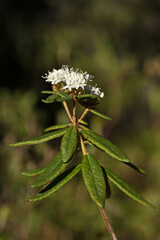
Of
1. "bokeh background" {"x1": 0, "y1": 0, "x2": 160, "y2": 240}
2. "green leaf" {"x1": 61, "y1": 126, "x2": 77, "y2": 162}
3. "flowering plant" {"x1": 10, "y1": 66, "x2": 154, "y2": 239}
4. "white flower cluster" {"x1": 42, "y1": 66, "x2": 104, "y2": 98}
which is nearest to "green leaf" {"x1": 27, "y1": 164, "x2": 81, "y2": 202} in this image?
"flowering plant" {"x1": 10, "y1": 66, "x2": 154, "y2": 239}

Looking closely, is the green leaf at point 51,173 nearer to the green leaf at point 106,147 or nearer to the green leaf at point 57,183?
the green leaf at point 57,183

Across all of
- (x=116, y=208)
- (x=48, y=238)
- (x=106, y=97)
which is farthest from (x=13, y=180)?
(x=106, y=97)

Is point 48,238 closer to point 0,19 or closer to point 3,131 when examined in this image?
point 3,131

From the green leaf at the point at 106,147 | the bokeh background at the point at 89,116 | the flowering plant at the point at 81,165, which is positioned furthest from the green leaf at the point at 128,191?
the bokeh background at the point at 89,116

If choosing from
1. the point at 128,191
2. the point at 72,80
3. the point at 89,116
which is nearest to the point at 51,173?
the point at 128,191

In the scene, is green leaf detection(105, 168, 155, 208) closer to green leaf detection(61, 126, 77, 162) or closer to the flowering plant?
the flowering plant

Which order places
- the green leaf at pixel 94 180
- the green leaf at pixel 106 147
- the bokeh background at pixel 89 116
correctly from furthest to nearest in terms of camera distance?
the bokeh background at pixel 89 116 < the green leaf at pixel 106 147 < the green leaf at pixel 94 180

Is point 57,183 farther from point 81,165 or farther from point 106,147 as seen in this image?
point 106,147
